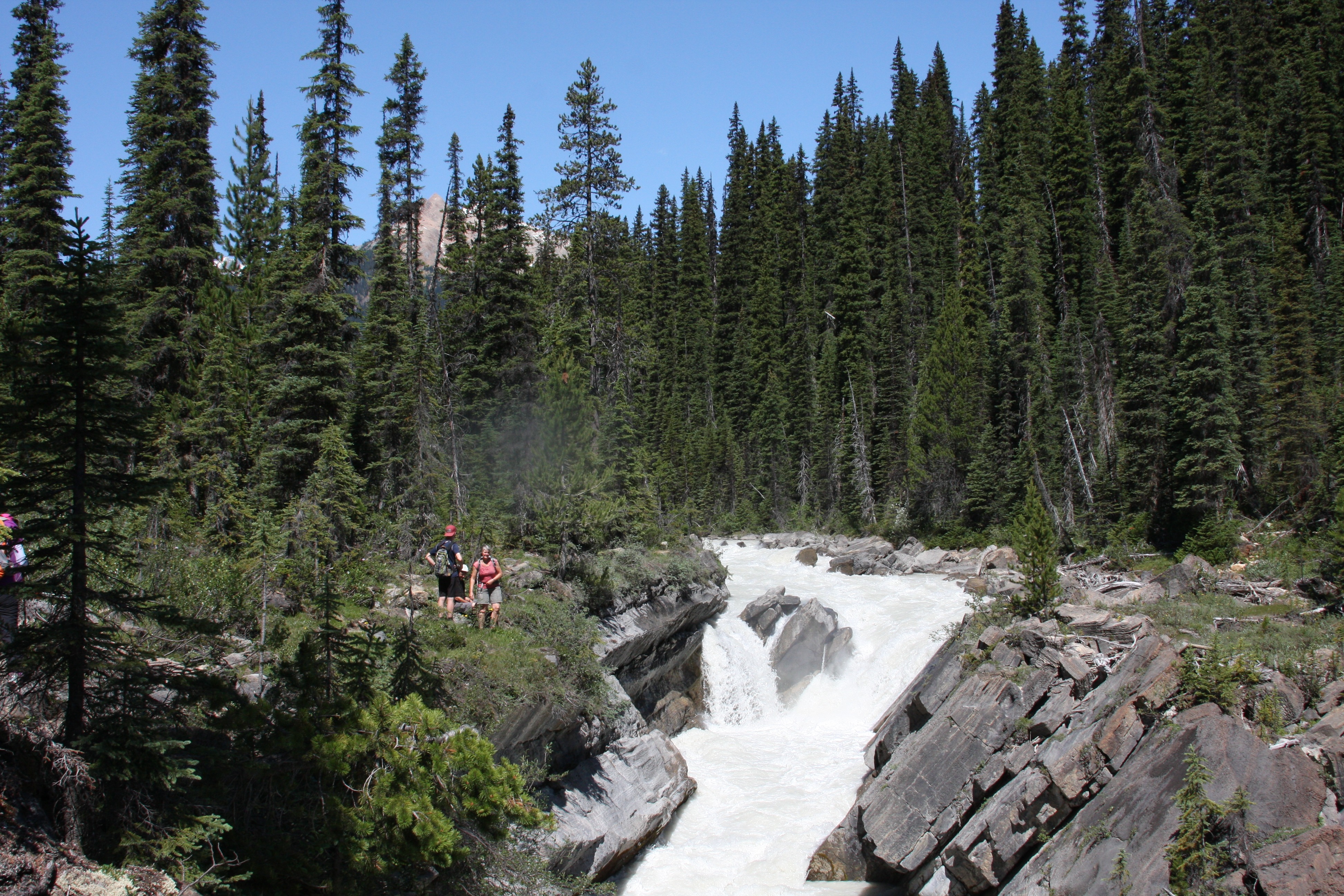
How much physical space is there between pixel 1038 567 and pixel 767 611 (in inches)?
367

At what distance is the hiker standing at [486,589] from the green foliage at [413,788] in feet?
16.0

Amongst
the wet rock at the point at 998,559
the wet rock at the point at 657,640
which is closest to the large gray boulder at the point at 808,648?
the wet rock at the point at 657,640

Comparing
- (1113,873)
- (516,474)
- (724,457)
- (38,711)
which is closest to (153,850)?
(38,711)

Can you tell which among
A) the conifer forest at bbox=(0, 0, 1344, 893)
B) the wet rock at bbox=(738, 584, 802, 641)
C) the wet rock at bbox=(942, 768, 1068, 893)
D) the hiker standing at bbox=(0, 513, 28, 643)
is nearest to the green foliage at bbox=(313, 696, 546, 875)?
the conifer forest at bbox=(0, 0, 1344, 893)

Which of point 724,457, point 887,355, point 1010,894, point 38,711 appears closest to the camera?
point 38,711

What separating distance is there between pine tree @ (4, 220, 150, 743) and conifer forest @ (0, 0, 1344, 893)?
38mm

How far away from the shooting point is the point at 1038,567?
15320mm

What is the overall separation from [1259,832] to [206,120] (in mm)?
27710

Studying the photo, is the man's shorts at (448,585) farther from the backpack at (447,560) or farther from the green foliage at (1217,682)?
the green foliage at (1217,682)

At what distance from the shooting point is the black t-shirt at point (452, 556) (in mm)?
13211

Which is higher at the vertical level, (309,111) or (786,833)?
(309,111)

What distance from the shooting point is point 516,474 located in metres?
19.7

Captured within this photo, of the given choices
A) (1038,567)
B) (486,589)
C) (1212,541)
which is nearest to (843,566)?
(1212,541)

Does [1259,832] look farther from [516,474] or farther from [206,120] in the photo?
[206,120]
